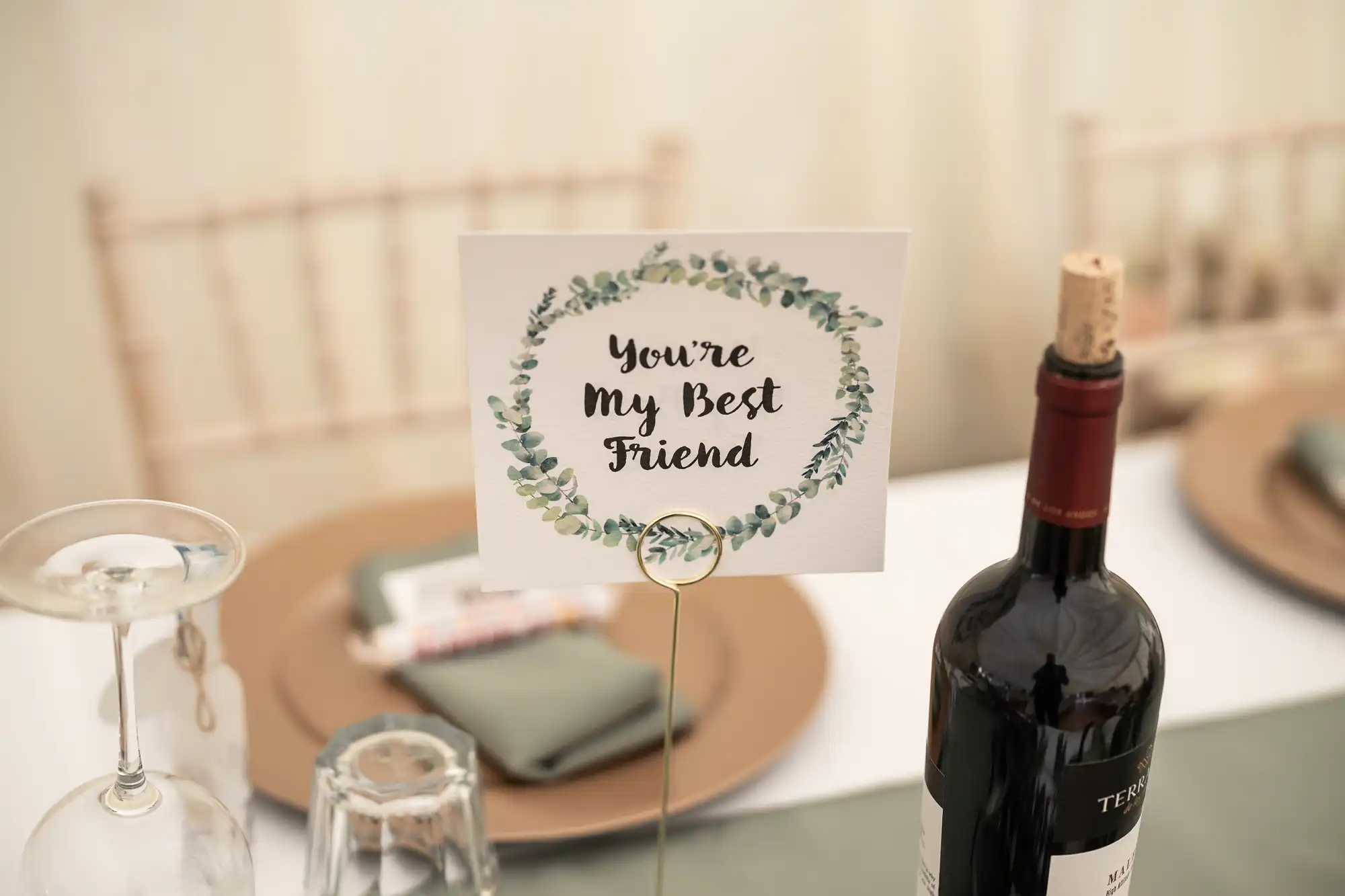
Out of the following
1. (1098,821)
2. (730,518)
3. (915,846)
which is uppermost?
(730,518)

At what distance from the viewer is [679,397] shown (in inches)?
21.3

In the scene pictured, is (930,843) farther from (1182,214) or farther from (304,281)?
(1182,214)

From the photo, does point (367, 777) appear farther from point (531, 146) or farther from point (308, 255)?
point (531, 146)

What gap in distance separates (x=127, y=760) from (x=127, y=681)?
0.03 meters

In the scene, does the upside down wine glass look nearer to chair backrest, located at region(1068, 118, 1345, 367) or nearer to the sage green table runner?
the sage green table runner

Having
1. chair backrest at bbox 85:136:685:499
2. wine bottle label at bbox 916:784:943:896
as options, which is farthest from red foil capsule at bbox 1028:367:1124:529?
chair backrest at bbox 85:136:685:499

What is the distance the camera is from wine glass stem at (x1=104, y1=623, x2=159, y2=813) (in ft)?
1.73

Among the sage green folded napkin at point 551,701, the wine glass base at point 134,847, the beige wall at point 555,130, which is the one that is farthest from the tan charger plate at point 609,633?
the beige wall at point 555,130

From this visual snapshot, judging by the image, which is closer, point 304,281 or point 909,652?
point 909,652

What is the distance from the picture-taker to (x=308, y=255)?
4.68 ft

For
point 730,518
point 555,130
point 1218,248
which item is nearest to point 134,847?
point 730,518

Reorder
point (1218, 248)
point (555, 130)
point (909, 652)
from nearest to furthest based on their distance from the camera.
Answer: point (909, 652) < point (555, 130) < point (1218, 248)

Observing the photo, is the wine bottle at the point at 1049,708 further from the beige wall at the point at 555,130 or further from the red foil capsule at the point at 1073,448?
the beige wall at the point at 555,130

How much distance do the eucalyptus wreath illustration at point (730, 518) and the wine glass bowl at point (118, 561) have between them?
12 centimetres
